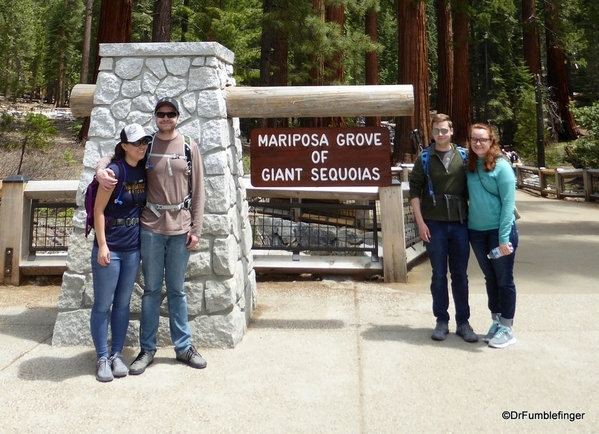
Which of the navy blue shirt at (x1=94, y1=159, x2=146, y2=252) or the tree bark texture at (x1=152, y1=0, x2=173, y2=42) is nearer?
the navy blue shirt at (x1=94, y1=159, x2=146, y2=252)

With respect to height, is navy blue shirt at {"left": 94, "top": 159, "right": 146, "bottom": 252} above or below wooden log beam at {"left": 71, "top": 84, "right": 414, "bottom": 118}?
below

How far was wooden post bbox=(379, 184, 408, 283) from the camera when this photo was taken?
6.96m

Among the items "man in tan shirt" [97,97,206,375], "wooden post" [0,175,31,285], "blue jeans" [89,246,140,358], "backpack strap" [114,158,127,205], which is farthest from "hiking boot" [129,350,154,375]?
"wooden post" [0,175,31,285]

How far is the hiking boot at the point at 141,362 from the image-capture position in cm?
423

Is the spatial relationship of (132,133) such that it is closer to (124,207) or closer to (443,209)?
(124,207)

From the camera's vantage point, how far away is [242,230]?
545 cm

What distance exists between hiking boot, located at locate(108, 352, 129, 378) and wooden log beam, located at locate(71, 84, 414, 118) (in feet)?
6.94

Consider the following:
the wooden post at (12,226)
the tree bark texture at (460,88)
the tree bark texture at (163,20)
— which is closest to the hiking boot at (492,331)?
the wooden post at (12,226)

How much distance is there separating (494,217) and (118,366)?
118 inches

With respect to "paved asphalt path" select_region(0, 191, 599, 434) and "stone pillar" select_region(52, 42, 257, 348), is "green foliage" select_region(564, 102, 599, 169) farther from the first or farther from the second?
"stone pillar" select_region(52, 42, 257, 348)

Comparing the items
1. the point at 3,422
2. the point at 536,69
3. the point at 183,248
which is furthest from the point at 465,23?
the point at 3,422

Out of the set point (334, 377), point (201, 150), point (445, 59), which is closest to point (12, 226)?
point (201, 150)

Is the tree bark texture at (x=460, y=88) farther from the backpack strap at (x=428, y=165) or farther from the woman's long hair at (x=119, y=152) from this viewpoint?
the woman's long hair at (x=119, y=152)

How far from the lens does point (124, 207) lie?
4.05 meters
